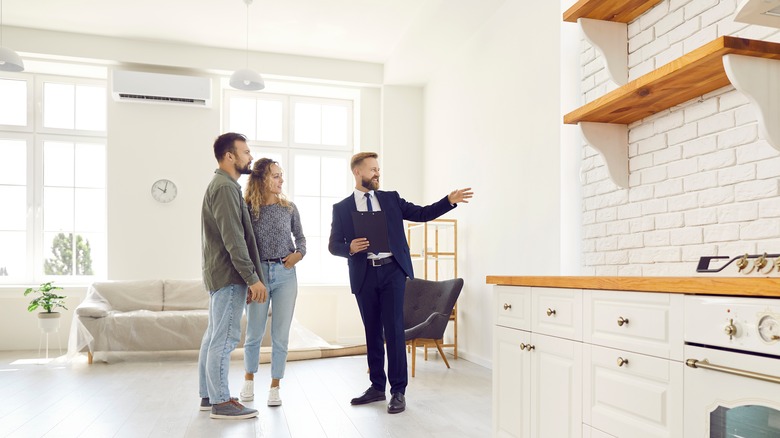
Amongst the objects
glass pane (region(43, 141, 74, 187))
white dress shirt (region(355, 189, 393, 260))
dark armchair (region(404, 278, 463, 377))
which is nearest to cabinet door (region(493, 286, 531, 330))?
white dress shirt (region(355, 189, 393, 260))

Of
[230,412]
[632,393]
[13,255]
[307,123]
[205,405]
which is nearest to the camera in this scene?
[632,393]

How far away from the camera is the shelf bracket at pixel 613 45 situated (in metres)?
2.51

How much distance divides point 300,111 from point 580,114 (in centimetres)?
544

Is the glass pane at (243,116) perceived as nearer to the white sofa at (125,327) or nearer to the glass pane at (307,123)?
the glass pane at (307,123)

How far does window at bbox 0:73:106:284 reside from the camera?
256 inches

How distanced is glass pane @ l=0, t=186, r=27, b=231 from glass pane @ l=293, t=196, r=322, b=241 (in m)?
2.91

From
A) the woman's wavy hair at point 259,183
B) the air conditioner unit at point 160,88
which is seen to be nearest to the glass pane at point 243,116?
the air conditioner unit at point 160,88

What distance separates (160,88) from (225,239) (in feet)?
12.9

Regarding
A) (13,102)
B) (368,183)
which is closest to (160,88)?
(13,102)

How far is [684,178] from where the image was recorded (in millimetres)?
2174

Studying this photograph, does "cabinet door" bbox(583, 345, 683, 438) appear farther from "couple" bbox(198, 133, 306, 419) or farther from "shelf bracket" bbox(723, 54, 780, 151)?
"couple" bbox(198, 133, 306, 419)

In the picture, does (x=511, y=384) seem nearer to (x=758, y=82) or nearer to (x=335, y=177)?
(x=758, y=82)

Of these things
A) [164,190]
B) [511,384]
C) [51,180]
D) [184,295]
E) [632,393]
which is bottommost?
[184,295]

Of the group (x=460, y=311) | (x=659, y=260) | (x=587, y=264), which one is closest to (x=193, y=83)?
(x=460, y=311)
